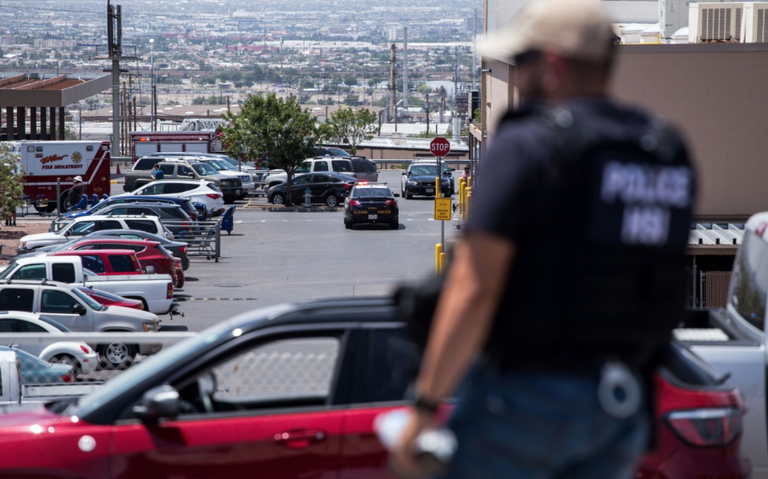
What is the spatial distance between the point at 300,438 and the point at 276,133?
40.0 metres

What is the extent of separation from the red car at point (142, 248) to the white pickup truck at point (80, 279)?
2954 millimetres

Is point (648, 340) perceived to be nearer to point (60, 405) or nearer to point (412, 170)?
point (60, 405)

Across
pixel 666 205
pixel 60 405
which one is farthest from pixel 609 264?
pixel 60 405

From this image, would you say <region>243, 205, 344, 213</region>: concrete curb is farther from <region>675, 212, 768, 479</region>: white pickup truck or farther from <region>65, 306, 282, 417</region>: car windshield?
<region>65, 306, 282, 417</region>: car windshield

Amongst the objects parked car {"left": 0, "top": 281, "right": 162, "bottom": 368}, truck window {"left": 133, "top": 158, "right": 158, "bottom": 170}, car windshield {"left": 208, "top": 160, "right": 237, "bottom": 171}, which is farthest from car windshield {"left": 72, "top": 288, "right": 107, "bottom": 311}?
car windshield {"left": 208, "top": 160, "right": 237, "bottom": 171}

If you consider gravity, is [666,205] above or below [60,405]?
above

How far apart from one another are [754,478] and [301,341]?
104 inches

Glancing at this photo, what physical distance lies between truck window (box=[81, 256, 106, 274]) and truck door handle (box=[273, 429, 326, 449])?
17636 mm

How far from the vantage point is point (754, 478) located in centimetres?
545

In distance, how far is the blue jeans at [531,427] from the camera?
2529 millimetres

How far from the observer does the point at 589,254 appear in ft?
8.12

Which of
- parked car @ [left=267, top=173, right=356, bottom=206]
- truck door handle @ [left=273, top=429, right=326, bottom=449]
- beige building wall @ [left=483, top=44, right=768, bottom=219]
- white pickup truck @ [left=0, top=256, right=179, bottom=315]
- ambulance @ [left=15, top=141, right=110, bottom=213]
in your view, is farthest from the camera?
parked car @ [left=267, top=173, right=356, bottom=206]

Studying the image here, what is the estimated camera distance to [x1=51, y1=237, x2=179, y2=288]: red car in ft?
74.9

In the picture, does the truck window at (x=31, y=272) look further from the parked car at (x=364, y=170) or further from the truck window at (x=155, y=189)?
the parked car at (x=364, y=170)
